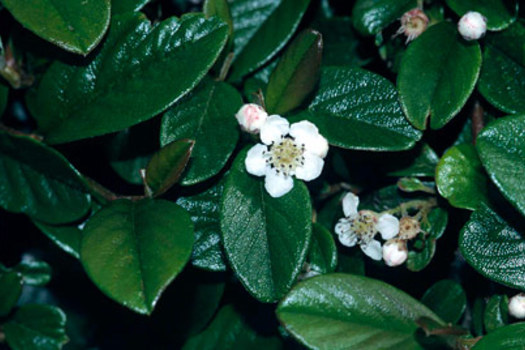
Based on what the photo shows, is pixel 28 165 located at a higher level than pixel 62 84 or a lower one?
lower

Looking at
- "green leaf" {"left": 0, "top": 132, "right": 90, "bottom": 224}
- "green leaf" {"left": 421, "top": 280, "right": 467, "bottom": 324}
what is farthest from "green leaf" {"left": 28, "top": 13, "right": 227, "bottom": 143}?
"green leaf" {"left": 421, "top": 280, "right": 467, "bottom": 324}

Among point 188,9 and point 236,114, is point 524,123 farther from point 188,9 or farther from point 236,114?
point 188,9

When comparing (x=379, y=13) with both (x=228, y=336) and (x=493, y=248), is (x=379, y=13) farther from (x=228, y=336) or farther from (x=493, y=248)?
(x=228, y=336)

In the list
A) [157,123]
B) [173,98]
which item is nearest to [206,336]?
[157,123]

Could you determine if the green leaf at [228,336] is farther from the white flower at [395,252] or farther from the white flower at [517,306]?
the white flower at [517,306]

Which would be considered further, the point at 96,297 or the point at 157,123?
the point at 96,297

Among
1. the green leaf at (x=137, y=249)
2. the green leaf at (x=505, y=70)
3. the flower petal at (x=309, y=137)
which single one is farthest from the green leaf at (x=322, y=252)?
the green leaf at (x=505, y=70)

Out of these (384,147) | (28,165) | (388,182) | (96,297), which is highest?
(384,147)

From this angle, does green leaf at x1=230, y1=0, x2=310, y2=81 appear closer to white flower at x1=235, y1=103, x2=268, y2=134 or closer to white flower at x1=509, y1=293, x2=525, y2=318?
white flower at x1=235, y1=103, x2=268, y2=134

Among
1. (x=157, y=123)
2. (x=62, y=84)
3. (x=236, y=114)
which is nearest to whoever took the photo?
(x=236, y=114)
